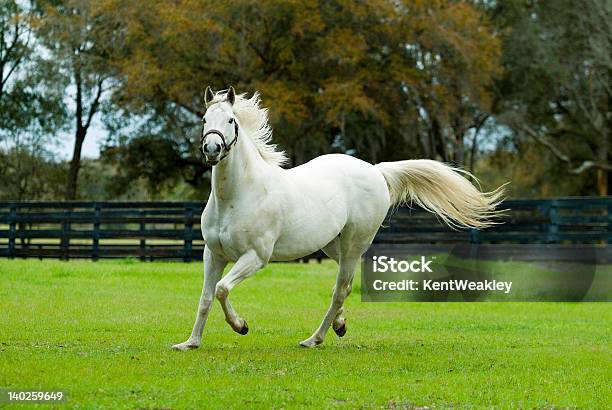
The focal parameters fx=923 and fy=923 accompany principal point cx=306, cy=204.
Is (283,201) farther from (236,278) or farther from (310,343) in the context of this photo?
(310,343)

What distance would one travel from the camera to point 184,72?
2839 centimetres

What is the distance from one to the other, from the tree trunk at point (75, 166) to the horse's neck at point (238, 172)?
2667cm

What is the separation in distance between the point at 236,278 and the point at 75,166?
2859 cm

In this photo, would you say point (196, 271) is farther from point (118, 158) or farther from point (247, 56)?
point (118, 158)

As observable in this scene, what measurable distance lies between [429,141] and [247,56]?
25.1 feet

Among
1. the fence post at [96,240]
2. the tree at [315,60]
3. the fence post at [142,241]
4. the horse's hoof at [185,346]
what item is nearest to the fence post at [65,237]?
the fence post at [96,240]

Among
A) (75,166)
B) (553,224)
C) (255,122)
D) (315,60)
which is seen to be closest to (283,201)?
(255,122)

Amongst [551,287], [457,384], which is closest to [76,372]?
[457,384]

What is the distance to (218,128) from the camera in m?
7.21

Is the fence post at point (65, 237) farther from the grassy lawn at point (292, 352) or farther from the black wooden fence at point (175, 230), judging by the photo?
the grassy lawn at point (292, 352)

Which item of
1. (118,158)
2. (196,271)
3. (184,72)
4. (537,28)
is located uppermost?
(537,28)

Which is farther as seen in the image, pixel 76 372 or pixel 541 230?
pixel 541 230

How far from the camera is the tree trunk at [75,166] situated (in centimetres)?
3403

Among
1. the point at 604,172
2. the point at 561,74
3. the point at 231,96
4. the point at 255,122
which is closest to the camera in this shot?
the point at 231,96
